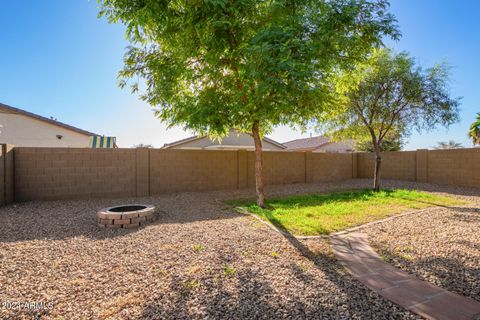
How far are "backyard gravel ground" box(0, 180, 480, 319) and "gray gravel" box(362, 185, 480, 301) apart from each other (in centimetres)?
3

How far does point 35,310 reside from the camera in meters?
2.31

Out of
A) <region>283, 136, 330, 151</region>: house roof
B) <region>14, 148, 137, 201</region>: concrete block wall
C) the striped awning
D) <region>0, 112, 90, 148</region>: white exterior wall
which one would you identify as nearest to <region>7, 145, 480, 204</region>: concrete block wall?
<region>14, 148, 137, 201</region>: concrete block wall

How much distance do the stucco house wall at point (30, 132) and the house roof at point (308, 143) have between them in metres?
20.5

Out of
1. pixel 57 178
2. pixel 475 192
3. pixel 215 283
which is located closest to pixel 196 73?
pixel 57 178

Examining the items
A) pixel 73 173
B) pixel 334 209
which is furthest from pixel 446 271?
pixel 73 173

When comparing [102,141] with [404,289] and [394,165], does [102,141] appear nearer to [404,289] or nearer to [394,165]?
[404,289]

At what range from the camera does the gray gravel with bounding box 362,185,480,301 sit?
2975 millimetres

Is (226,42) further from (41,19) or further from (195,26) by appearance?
(41,19)

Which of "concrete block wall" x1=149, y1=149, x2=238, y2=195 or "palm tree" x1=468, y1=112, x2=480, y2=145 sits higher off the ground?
"palm tree" x1=468, y1=112, x2=480, y2=145

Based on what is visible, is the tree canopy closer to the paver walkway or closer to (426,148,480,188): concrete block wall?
the paver walkway

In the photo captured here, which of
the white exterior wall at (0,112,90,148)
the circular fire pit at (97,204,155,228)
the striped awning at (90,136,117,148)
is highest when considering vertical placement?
the white exterior wall at (0,112,90,148)

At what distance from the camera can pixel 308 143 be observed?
100ft

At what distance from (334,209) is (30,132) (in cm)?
1753

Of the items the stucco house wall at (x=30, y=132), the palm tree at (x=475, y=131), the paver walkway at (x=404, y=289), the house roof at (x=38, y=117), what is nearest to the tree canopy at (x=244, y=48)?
the paver walkway at (x=404, y=289)
